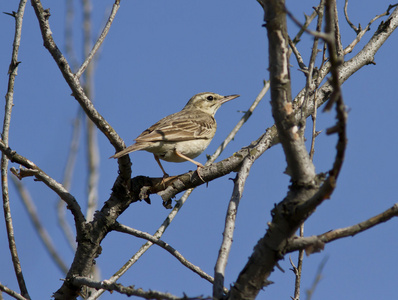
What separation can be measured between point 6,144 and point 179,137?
3796 mm

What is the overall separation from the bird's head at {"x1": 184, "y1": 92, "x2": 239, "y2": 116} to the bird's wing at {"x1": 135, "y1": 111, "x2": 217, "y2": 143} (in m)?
0.63

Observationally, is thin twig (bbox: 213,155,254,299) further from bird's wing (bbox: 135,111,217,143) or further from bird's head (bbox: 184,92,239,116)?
bird's head (bbox: 184,92,239,116)

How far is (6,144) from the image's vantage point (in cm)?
444

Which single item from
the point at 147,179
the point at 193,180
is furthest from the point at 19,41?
the point at 193,180

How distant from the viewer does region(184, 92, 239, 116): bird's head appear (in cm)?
1056

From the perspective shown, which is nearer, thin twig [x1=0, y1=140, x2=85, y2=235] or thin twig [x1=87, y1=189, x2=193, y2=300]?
thin twig [x1=0, y1=140, x2=85, y2=235]

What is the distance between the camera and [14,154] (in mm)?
4461

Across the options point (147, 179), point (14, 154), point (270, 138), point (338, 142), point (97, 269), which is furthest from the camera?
point (97, 269)

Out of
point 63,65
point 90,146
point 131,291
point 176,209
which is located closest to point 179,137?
point 90,146

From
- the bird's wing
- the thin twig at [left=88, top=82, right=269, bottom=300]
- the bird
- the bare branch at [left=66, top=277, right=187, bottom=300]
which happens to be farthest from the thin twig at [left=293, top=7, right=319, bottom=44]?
the bare branch at [left=66, top=277, right=187, bottom=300]

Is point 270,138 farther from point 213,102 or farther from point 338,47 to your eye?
point 213,102

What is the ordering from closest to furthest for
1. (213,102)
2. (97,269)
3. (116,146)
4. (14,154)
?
(14,154) → (116,146) → (97,269) → (213,102)

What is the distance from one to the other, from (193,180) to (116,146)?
3.87ft

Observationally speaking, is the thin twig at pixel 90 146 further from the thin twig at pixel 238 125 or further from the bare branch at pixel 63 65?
the bare branch at pixel 63 65
